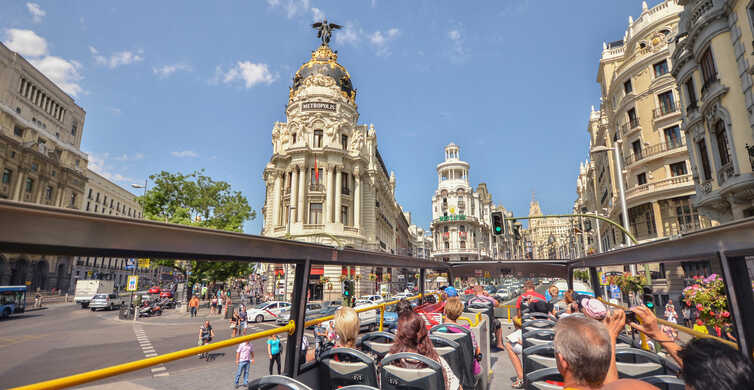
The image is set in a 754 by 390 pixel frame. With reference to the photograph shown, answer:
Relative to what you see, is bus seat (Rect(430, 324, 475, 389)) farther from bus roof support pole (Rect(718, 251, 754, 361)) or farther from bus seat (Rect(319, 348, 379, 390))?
bus roof support pole (Rect(718, 251, 754, 361))

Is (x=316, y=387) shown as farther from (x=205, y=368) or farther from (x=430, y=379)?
(x=205, y=368)

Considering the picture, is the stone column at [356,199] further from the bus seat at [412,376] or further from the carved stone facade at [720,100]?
the bus seat at [412,376]

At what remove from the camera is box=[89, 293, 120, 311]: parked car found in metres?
32.3

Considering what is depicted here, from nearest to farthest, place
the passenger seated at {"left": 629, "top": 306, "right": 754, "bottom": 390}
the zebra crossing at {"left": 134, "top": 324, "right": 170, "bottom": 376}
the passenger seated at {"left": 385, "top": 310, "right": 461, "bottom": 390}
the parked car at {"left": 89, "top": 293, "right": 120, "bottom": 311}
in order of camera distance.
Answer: the passenger seated at {"left": 629, "top": 306, "right": 754, "bottom": 390}
the passenger seated at {"left": 385, "top": 310, "right": 461, "bottom": 390}
the zebra crossing at {"left": 134, "top": 324, "right": 170, "bottom": 376}
the parked car at {"left": 89, "top": 293, "right": 120, "bottom": 311}

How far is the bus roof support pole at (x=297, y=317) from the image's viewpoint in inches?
152

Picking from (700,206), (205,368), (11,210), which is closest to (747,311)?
(11,210)

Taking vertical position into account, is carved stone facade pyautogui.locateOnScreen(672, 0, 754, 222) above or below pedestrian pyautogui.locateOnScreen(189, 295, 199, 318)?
above

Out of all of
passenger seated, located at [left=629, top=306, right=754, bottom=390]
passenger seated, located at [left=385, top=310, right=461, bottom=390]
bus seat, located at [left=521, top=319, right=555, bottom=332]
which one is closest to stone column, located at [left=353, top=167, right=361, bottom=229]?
bus seat, located at [left=521, top=319, right=555, bottom=332]

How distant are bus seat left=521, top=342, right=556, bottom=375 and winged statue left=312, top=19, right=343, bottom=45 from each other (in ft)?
179

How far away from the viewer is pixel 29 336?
56.6ft

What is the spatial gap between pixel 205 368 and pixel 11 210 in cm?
949

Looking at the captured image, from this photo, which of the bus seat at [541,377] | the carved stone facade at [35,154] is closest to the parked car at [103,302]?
the carved stone facade at [35,154]

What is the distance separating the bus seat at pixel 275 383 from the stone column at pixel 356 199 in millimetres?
38161

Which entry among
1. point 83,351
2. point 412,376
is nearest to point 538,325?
point 412,376
